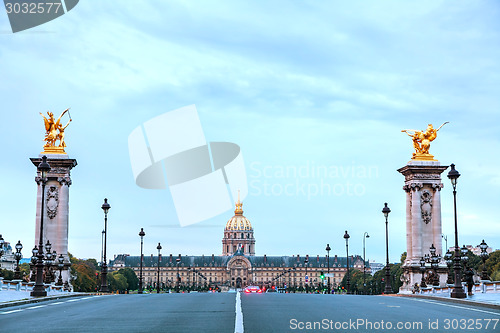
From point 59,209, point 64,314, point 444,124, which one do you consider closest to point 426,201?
point 444,124

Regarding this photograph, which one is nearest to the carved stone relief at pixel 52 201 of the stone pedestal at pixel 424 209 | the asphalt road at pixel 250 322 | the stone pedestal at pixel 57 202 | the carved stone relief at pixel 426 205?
the stone pedestal at pixel 57 202

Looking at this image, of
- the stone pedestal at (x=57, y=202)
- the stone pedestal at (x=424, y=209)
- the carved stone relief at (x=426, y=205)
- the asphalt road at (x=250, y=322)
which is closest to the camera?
the asphalt road at (x=250, y=322)

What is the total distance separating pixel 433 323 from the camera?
19.9 meters

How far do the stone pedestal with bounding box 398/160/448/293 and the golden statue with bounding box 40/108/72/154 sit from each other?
3058cm

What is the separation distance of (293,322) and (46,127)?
56703 mm

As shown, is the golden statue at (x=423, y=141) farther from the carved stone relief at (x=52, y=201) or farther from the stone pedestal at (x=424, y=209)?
the carved stone relief at (x=52, y=201)

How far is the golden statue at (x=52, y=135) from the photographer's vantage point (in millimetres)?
70938

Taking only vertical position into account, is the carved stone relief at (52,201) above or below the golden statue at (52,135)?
below

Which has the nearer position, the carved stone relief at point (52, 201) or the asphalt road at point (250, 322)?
the asphalt road at point (250, 322)

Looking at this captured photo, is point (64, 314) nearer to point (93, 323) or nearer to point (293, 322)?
point (93, 323)

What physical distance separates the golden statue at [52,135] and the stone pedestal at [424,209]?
30577 mm

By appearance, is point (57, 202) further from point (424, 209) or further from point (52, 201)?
point (424, 209)

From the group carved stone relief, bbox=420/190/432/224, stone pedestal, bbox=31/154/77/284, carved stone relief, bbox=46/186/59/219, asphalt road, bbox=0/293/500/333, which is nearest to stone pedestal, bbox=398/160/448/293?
carved stone relief, bbox=420/190/432/224

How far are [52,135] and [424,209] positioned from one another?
3358cm
